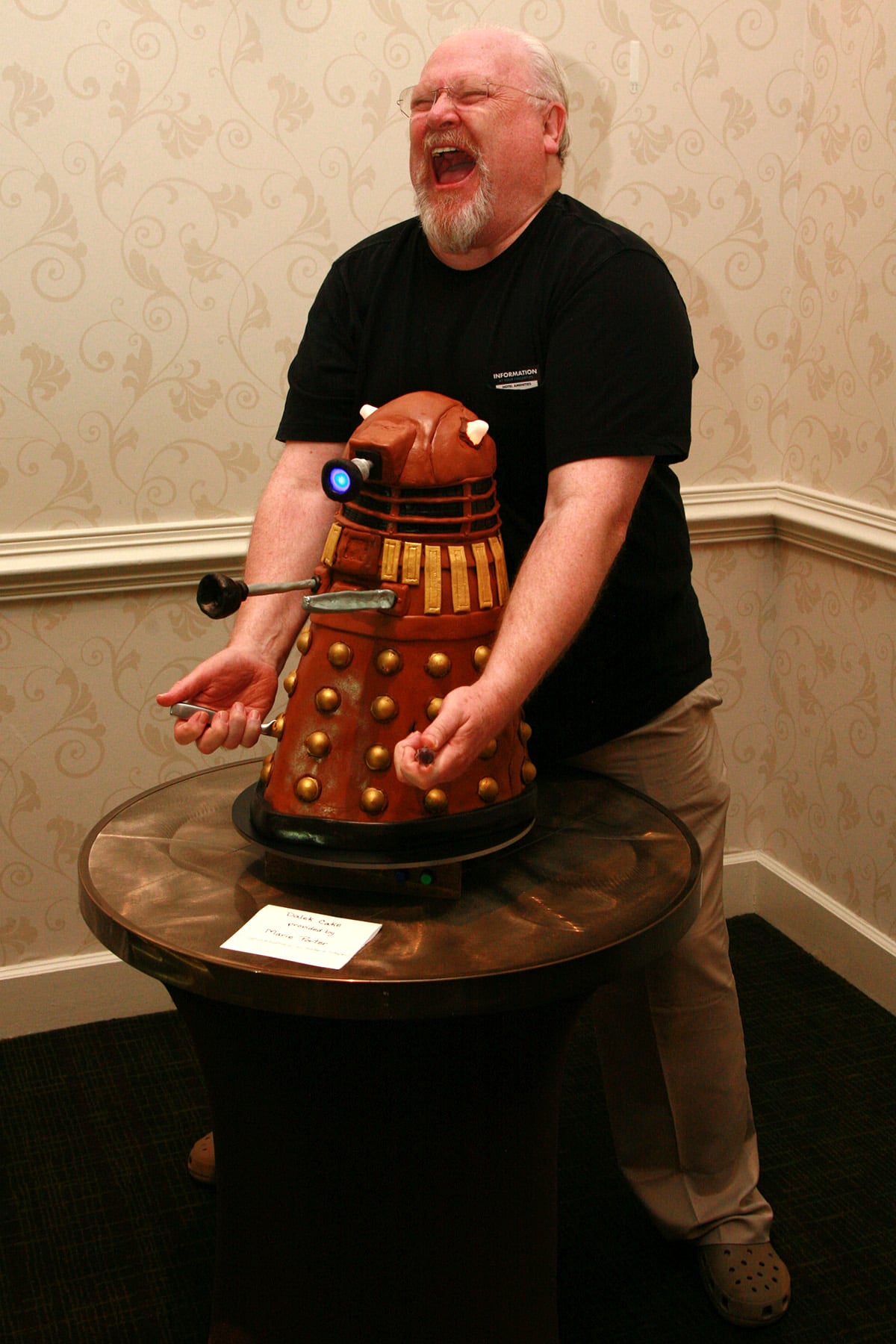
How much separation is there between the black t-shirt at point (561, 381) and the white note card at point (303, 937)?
1.40 feet

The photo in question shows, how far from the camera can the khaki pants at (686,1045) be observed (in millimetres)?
1637

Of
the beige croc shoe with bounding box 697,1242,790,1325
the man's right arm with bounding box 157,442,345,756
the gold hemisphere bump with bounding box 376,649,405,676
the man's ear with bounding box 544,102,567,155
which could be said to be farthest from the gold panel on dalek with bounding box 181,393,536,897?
the beige croc shoe with bounding box 697,1242,790,1325

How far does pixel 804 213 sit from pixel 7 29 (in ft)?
4.82

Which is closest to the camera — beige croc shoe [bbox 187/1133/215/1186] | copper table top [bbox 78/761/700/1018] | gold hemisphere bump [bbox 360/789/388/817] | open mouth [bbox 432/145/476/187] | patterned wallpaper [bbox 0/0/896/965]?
copper table top [bbox 78/761/700/1018]

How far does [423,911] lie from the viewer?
1174mm

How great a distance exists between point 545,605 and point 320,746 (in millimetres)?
263

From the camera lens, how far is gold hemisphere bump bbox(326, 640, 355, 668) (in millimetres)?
1189

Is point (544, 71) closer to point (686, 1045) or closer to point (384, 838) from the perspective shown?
point (384, 838)

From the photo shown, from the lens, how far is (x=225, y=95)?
6.68ft

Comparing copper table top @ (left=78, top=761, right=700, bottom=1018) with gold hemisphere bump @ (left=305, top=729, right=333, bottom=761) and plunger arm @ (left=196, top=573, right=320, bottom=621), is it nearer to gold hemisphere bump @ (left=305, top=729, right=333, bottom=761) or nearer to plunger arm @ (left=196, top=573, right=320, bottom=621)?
gold hemisphere bump @ (left=305, top=729, right=333, bottom=761)

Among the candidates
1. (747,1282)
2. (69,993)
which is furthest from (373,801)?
(69,993)

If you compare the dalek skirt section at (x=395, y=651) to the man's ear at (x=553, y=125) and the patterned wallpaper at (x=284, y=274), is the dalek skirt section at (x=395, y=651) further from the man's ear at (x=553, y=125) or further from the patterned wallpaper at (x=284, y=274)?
the patterned wallpaper at (x=284, y=274)

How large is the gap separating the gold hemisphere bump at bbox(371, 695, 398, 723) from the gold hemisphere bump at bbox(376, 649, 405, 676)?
2cm

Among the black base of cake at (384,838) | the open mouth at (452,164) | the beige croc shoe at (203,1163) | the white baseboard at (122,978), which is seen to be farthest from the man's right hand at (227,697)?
the white baseboard at (122,978)
